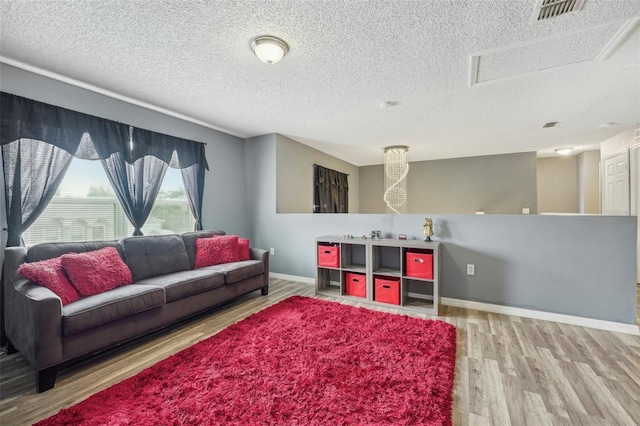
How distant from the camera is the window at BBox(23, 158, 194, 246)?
270 cm

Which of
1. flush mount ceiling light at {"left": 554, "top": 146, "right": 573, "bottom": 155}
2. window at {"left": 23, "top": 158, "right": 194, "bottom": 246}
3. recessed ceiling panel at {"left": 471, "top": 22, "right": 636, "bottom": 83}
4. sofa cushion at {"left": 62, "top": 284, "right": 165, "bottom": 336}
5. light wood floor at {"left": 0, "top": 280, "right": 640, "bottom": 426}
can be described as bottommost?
light wood floor at {"left": 0, "top": 280, "right": 640, "bottom": 426}

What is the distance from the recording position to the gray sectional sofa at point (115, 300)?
5.97 feet

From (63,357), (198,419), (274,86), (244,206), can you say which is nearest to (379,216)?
(274,86)

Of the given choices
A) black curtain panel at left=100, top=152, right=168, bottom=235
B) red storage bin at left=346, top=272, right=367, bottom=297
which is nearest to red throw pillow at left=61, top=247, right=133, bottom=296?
black curtain panel at left=100, top=152, right=168, bottom=235

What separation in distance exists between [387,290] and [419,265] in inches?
19.3

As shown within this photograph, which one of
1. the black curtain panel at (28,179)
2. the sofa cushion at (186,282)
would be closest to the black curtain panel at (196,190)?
the sofa cushion at (186,282)

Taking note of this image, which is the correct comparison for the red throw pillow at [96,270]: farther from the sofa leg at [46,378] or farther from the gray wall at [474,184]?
the gray wall at [474,184]

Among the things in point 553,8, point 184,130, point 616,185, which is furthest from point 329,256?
point 616,185

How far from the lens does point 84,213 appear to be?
2943 mm

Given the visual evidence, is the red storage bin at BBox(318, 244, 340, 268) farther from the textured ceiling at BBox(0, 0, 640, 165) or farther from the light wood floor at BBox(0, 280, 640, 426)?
the textured ceiling at BBox(0, 0, 640, 165)

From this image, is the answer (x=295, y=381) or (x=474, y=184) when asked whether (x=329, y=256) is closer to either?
(x=295, y=381)

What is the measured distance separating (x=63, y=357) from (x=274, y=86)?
2.75 meters

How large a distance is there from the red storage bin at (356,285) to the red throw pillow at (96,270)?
2.41 metres

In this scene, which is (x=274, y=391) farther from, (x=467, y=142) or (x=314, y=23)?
(x=467, y=142)
